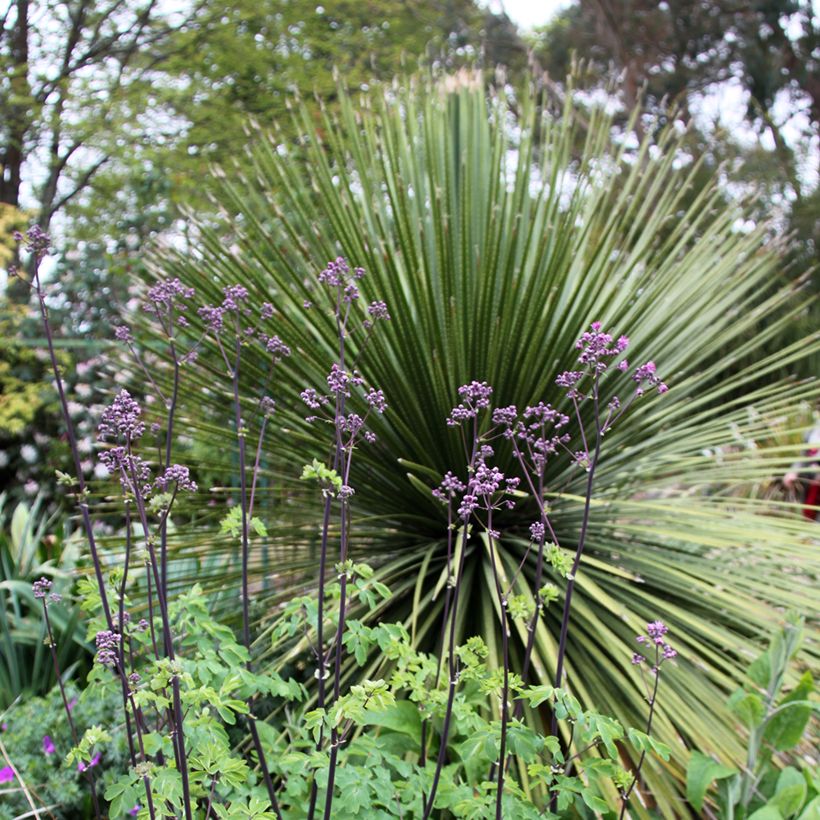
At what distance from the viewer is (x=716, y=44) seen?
49.8ft

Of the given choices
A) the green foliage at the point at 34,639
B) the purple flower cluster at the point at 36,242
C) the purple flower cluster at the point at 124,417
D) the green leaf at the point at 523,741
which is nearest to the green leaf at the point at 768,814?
the green leaf at the point at 523,741

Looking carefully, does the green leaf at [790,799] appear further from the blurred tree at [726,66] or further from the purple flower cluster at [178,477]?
the blurred tree at [726,66]

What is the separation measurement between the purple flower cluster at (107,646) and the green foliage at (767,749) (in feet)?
4.39

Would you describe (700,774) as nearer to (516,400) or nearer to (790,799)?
(790,799)

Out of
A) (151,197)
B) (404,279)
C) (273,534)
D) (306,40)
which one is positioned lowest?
(273,534)

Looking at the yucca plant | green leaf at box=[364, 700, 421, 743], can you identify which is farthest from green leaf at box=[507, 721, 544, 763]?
Answer: the yucca plant

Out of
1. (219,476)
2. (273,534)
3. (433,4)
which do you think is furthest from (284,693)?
(433,4)

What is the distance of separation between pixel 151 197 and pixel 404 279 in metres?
4.77

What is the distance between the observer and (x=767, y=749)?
2.12 metres

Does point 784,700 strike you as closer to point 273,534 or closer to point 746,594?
point 746,594

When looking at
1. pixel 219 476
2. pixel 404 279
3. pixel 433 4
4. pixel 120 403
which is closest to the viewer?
pixel 120 403

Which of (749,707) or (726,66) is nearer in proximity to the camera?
(749,707)

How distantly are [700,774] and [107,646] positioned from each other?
4.52 ft

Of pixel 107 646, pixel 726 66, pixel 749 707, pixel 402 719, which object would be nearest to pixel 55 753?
pixel 402 719
